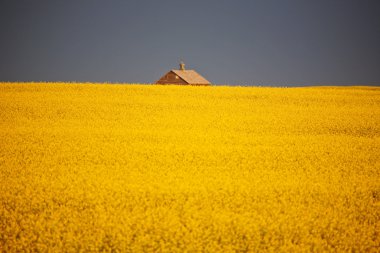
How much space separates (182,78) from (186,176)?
37690mm

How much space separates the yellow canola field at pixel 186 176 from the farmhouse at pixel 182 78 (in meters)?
25.3

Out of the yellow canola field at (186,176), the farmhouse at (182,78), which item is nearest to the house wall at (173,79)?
the farmhouse at (182,78)

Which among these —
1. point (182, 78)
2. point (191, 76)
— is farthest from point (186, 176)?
point (191, 76)

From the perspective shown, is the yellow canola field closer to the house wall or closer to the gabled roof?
the house wall

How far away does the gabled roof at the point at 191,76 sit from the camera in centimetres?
4834

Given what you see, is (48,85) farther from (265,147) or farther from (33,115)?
(265,147)

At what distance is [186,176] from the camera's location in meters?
11.1

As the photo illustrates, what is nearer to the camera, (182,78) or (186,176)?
(186,176)

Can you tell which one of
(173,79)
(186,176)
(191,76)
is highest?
(191,76)

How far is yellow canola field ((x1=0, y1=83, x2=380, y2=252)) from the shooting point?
7.39 m

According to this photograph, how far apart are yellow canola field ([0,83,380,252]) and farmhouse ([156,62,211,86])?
25275mm

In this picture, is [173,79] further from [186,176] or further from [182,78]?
[186,176]

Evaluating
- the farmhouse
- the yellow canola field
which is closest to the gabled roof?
the farmhouse

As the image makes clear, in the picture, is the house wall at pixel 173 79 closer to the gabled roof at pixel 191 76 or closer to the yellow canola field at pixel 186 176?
the gabled roof at pixel 191 76
